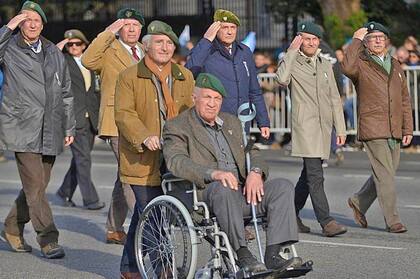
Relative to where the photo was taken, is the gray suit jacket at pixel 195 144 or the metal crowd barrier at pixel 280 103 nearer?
the gray suit jacket at pixel 195 144

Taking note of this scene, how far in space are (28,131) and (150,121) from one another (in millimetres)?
1866

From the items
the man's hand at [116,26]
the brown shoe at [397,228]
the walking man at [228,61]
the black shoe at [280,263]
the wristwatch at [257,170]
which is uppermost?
the man's hand at [116,26]

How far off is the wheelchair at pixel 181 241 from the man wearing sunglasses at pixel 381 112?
12.2 ft

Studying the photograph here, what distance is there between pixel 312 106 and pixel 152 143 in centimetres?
324

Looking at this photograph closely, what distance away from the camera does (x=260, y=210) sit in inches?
327

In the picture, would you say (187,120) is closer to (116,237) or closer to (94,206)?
(116,237)

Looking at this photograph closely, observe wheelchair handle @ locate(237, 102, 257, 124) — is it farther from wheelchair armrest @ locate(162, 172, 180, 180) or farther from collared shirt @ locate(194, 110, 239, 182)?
wheelchair armrest @ locate(162, 172, 180, 180)

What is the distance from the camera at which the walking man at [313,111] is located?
1157 cm

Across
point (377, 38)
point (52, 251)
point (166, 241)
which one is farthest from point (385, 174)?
point (166, 241)

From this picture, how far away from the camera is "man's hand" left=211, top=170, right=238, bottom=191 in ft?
26.8

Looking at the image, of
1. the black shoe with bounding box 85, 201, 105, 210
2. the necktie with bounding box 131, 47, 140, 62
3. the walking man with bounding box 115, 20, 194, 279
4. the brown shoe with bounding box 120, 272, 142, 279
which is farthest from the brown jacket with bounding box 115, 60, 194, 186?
the black shoe with bounding box 85, 201, 105, 210

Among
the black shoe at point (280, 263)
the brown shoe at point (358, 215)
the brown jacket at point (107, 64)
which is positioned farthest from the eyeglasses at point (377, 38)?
the black shoe at point (280, 263)

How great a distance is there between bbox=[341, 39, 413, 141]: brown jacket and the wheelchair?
3704mm

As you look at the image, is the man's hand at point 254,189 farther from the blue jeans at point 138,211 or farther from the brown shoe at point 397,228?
the brown shoe at point 397,228
